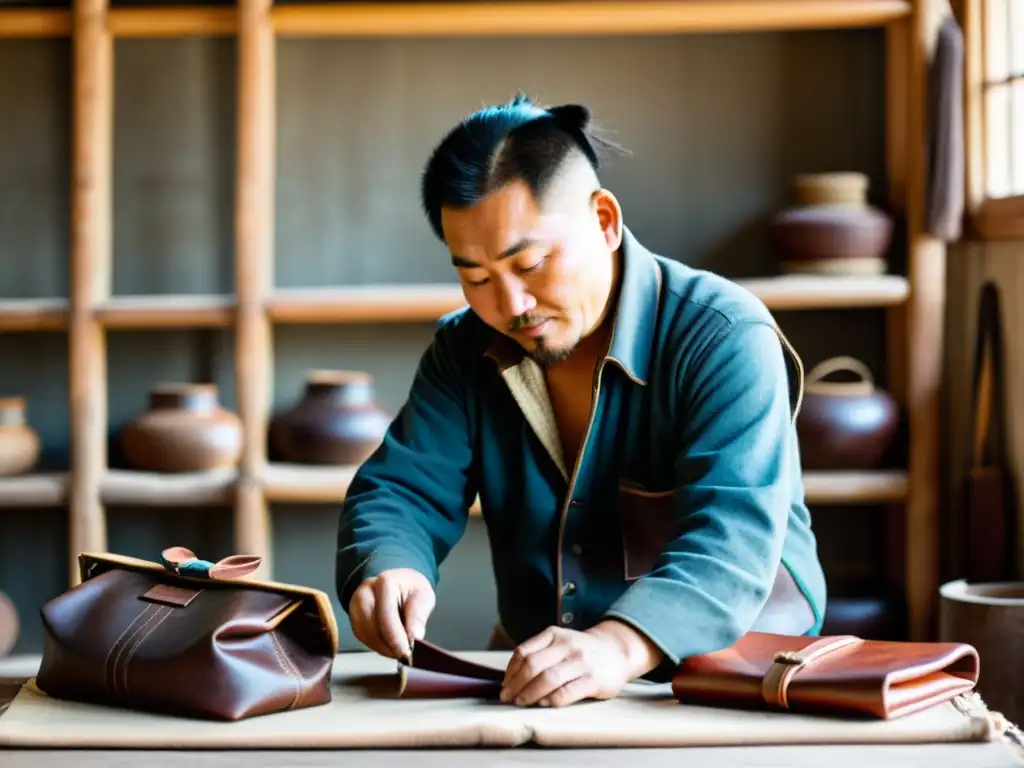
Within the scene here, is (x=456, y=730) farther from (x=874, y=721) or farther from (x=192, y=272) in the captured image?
(x=192, y=272)

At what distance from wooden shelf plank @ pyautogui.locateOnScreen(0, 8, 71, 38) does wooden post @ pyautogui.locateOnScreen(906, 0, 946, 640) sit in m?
2.50

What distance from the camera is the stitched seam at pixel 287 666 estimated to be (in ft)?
4.78

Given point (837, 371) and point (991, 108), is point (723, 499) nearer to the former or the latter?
point (991, 108)

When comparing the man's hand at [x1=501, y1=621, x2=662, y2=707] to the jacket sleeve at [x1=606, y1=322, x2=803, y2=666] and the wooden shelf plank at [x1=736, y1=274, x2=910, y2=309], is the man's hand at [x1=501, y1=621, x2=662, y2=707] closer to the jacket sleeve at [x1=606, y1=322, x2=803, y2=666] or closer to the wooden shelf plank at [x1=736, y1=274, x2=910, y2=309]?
the jacket sleeve at [x1=606, y1=322, x2=803, y2=666]

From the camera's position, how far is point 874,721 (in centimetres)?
136

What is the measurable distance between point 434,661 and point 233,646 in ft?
0.81

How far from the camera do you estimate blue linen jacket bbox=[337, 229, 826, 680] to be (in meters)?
1.64

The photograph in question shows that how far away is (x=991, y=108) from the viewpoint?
372cm

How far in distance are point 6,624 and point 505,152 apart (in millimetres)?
2886

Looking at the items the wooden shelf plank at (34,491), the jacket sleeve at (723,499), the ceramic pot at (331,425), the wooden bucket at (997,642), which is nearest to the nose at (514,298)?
the jacket sleeve at (723,499)

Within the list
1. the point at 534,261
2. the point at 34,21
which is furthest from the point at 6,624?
the point at 534,261

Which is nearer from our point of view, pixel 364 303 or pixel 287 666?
pixel 287 666

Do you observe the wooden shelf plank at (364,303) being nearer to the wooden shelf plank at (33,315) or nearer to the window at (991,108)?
the wooden shelf plank at (33,315)

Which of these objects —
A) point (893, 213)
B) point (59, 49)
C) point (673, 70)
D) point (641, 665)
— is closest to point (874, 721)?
point (641, 665)
